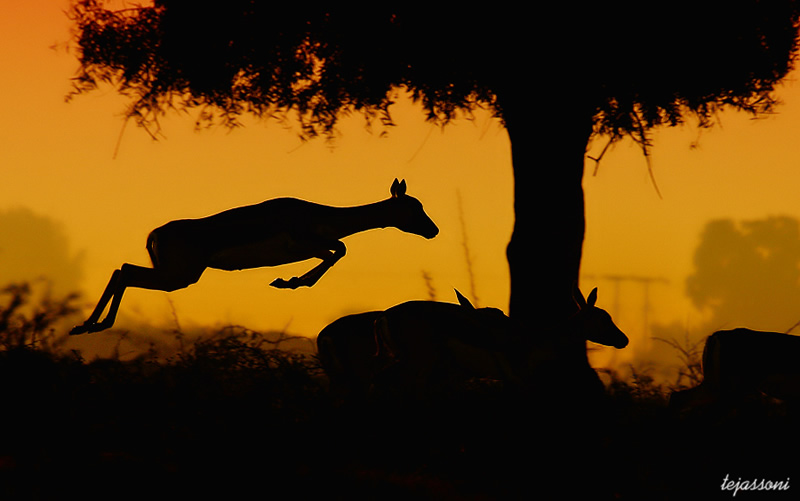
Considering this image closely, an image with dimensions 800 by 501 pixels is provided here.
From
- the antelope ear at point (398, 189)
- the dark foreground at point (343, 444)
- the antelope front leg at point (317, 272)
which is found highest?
the antelope ear at point (398, 189)

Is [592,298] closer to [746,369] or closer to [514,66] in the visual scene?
[746,369]

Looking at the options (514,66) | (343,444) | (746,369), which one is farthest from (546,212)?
(343,444)

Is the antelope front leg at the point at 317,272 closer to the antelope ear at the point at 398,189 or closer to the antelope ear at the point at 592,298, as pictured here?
the antelope ear at the point at 398,189

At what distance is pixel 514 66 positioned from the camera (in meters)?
10.1

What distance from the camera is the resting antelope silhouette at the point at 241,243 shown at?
834 centimetres

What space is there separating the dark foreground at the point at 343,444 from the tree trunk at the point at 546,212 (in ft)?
3.61

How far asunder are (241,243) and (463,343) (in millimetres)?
2066

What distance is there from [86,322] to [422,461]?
10.1ft

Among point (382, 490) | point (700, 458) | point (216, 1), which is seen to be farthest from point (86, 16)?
point (700, 458)

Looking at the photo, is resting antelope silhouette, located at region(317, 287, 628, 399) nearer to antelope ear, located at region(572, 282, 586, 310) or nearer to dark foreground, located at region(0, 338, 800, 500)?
antelope ear, located at region(572, 282, 586, 310)

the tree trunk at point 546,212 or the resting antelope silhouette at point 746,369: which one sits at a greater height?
the tree trunk at point 546,212

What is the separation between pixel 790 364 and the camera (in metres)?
8.20

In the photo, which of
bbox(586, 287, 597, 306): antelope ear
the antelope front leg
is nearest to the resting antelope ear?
bbox(586, 287, 597, 306): antelope ear

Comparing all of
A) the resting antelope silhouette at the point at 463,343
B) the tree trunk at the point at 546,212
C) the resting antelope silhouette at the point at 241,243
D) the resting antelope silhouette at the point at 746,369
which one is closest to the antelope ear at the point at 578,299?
the resting antelope silhouette at the point at 463,343
